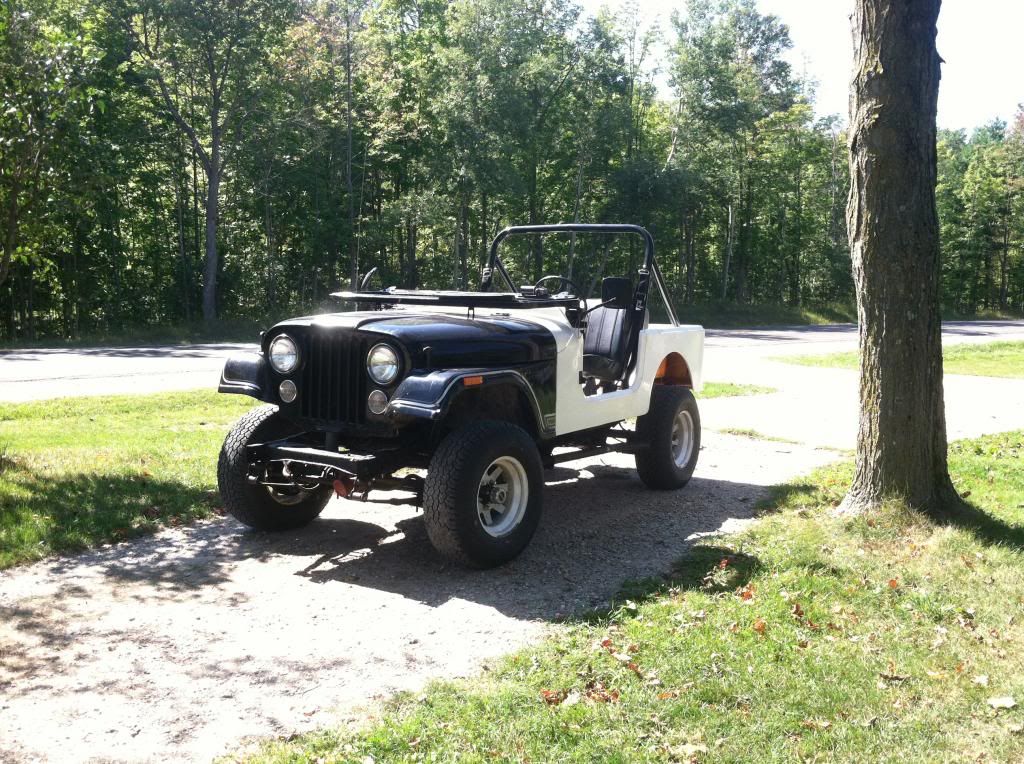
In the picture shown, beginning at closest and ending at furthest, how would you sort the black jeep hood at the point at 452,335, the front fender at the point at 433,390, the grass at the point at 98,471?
1. the front fender at the point at 433,390
2. the black jeep hood at the point at 452,335
3. the grass at the point at 98,471

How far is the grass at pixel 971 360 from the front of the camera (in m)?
17.3

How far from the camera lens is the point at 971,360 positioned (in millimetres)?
19688

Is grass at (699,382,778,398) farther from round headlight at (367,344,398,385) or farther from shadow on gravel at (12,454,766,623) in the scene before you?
round headlight at (367,344,398,385)

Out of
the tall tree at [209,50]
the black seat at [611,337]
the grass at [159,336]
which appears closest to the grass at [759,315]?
the grass at [159,336]

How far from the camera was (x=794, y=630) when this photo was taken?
4.55 meters

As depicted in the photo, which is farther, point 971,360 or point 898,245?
point 971,360

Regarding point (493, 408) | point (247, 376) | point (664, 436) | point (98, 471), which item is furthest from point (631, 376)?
point (98, 471)

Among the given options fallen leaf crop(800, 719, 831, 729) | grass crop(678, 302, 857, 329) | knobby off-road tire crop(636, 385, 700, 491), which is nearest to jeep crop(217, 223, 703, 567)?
knobby off-road tire crop(636, 385, 700, 491)

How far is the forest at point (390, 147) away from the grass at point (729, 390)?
12.8m

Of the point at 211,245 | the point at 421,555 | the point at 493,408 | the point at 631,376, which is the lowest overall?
the point at 421,555

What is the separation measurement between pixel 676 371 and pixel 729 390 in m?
5.99

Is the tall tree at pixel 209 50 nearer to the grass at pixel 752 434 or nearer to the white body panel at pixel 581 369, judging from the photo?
the grass at pixel 752 434

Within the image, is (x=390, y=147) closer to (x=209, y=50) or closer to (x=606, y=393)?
(x=209, y=50)

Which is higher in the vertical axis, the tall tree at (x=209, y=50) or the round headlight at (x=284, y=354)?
the tall tree at (x=209, y=50)
